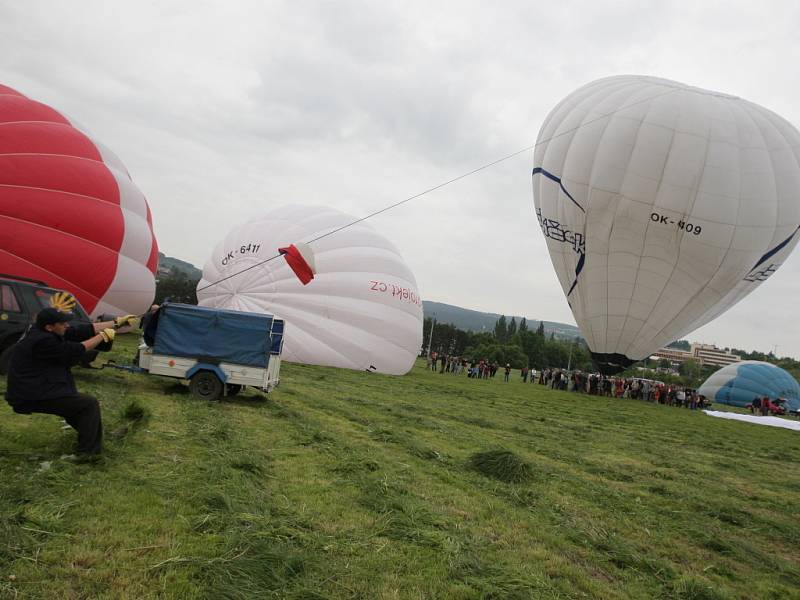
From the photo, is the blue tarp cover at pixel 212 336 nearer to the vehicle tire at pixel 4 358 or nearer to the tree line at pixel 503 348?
the vehicle tire at pixel 4 358

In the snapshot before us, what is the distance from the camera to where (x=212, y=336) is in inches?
366

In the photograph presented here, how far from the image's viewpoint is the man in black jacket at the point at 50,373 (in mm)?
4652

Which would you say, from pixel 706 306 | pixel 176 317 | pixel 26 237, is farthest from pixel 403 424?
pixel 706 306

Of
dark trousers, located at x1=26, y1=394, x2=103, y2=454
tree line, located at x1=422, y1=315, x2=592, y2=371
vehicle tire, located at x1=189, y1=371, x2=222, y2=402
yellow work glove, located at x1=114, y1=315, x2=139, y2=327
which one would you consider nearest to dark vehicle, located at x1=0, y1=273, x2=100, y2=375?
vehicle tire, located at x1=189, y1=371, x2=222, y2=402

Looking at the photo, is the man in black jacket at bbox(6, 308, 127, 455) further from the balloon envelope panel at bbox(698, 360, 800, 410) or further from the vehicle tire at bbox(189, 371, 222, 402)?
the balloon envelope panel at bbox(698, 360, 800, 410)

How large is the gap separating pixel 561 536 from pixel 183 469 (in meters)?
3.34

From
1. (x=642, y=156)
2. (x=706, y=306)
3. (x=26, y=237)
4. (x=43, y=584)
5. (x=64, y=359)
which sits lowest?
(x=43, y=584)

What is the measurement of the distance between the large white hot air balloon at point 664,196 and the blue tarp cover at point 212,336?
14.3 meters

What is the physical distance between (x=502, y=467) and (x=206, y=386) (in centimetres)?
523

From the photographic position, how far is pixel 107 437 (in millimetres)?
5715

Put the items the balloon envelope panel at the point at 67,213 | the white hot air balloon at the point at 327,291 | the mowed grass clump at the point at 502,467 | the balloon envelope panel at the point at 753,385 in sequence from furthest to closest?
1. the balloon envelope panel at the point at 753,385
2. the white hot air balloon at the point at 327,291
3. the balloon envelope panel at the point at 67,213
4. the mowed grass clump at the point at 502,467

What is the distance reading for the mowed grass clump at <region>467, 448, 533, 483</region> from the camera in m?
6.42

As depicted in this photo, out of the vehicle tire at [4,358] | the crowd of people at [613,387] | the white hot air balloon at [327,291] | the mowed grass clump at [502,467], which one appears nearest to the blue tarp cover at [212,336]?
the vehicle tire at [4,358]

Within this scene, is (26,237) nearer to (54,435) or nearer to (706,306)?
(54,435)
